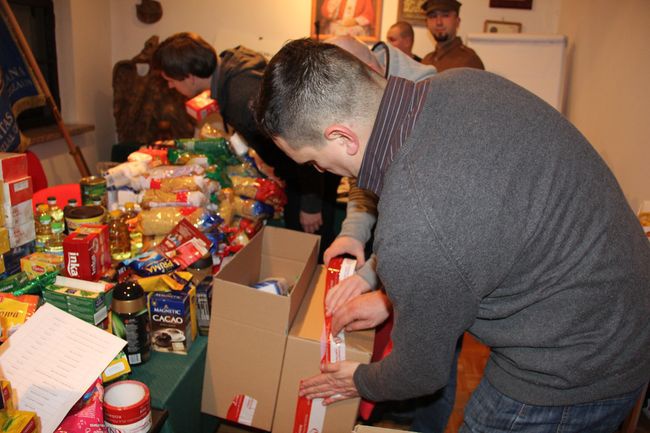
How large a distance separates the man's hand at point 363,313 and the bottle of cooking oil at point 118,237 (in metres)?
0.78

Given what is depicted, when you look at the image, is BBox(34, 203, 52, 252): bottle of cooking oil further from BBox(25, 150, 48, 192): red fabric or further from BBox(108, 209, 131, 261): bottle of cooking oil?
BBox(25, 150, 48, 192): red fabric

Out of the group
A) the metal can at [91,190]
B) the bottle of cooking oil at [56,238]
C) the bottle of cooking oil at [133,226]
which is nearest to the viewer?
the bottle of cooking oil at [56,238]

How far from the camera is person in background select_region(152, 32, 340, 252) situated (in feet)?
6.82

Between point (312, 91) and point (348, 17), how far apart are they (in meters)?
3.73

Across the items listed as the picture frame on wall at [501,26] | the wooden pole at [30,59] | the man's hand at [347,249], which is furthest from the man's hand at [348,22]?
the man's hand at [347,249]

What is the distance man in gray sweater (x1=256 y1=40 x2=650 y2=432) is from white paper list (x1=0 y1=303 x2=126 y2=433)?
0.58 meters

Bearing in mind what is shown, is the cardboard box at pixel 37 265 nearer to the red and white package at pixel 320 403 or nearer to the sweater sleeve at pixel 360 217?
the red and white package at pixel 320 403

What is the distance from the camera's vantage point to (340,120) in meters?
0.85

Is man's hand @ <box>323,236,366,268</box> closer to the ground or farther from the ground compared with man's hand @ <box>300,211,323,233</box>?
farther from the ground

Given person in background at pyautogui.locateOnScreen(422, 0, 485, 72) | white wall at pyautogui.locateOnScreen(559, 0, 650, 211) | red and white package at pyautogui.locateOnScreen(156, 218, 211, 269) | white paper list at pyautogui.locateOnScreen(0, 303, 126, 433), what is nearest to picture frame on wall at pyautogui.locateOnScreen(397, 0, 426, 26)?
person in background at pyautogui.locateOnScreen(422, 0, 485, 72)

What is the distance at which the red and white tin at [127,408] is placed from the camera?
3.14 ft

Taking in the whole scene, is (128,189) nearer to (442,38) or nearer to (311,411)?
(311,411)

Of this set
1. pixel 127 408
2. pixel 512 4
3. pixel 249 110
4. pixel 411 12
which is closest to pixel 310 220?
pixel 249 110

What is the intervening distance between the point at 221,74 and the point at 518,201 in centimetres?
172
